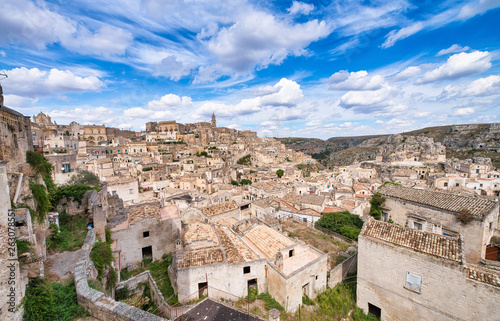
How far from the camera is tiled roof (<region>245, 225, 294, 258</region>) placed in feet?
42.3

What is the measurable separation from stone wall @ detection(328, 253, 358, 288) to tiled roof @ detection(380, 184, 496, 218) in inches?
217


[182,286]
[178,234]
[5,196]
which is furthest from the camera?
[178,234]

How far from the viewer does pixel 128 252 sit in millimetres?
12367

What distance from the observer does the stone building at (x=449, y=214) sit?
1115 centimetres

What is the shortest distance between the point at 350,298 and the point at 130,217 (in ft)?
45.9

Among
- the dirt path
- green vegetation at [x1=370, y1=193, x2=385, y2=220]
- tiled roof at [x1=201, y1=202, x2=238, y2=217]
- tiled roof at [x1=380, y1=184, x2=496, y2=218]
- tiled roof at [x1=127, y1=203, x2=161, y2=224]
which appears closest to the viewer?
the dirt path

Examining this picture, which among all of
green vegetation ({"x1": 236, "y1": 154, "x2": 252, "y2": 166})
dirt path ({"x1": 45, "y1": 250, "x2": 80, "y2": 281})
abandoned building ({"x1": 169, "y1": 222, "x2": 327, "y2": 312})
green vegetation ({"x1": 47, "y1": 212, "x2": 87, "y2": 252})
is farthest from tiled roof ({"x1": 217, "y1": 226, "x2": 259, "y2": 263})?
green vegetation ({"x1": 236, "y1": 154, "x2": 252, "y2": 166})

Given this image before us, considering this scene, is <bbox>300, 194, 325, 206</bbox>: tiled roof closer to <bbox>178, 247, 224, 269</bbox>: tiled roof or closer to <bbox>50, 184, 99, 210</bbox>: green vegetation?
<bbox>178, 247, 224, 269</bbox>: tiled roof

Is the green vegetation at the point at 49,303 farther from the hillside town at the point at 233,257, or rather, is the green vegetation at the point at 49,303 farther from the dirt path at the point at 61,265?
the dirt path at the point at 61,265

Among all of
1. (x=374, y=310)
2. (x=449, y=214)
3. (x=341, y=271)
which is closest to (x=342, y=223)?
(x=341, y=271)

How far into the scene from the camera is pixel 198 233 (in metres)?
13.7

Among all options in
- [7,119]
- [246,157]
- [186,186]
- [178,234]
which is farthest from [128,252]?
[246,157]

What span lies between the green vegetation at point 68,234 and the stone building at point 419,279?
14000 mm

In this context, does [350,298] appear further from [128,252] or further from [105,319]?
[128,252]
